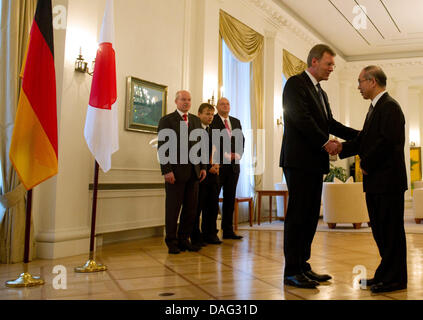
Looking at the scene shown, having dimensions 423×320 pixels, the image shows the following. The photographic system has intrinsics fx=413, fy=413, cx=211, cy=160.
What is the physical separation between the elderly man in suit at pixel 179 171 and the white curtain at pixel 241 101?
293 centimetres

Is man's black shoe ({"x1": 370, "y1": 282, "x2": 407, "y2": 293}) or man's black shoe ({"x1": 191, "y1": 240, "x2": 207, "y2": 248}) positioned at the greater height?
man's black shoe ({"x1": 370, "y1": 282, "x2": 407, "y2": 293})

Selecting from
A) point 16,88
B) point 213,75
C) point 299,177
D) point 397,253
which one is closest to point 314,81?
point 299,177

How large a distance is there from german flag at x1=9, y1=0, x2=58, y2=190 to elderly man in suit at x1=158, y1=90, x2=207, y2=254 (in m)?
1.23

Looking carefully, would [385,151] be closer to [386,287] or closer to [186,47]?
[386,287]

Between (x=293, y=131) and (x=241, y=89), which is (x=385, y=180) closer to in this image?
(x=293, y=131)

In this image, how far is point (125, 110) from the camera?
481cm

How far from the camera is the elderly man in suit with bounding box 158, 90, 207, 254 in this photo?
397 centimetres

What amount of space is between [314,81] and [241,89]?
4.75 m

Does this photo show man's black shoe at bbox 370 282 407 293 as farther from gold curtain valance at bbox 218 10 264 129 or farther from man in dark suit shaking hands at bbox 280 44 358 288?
gold curtain valance at bbox 218 10 264 129

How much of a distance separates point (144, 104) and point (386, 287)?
3.46m

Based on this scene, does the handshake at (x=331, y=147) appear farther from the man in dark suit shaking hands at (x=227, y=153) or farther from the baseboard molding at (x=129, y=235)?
the baseboard molding at (x=129, y=235)

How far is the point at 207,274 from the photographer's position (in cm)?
308

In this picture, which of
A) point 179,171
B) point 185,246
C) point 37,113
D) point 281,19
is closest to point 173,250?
point 185,246

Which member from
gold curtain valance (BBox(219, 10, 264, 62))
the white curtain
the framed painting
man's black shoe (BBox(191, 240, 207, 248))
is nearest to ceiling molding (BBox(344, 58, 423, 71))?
gold curtain valance (BBox(219, 10, 264, 62))
